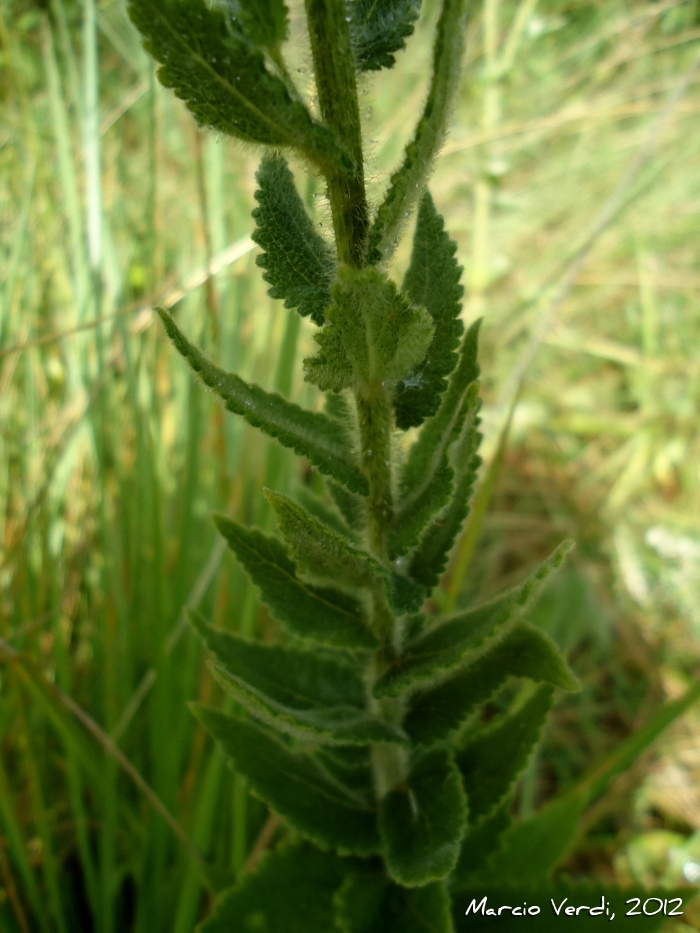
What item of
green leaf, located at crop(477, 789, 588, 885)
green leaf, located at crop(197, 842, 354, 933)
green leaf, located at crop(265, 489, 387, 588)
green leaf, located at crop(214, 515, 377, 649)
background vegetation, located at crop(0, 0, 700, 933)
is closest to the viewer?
green leaf, located at crop(265, 489, 387, 588)

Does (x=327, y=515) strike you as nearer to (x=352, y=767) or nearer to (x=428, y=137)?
(x=352, y=767)

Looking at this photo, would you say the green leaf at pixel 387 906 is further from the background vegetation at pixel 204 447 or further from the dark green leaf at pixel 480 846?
the background vegetation at pixel 204 447

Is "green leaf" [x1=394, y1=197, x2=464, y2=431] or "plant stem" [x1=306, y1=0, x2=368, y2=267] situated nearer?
"plant stem" [x1=306, y1=0, x2=368, y2=267]

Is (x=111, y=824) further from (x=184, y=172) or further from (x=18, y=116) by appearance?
(x=184, y=172)

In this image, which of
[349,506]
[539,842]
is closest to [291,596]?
[349,506]

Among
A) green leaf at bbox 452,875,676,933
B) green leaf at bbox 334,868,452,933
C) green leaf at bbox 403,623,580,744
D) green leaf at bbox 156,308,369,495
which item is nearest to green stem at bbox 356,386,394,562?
green leaf at bbox 156,308,369,495

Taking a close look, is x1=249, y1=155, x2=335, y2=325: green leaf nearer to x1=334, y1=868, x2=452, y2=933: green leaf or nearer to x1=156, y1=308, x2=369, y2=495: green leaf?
x1=156, y1=308, x2=369, y2=495: green leaf

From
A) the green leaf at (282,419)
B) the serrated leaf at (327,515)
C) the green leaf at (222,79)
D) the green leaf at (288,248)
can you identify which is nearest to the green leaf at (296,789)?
the serrated leaf at (327,515)
